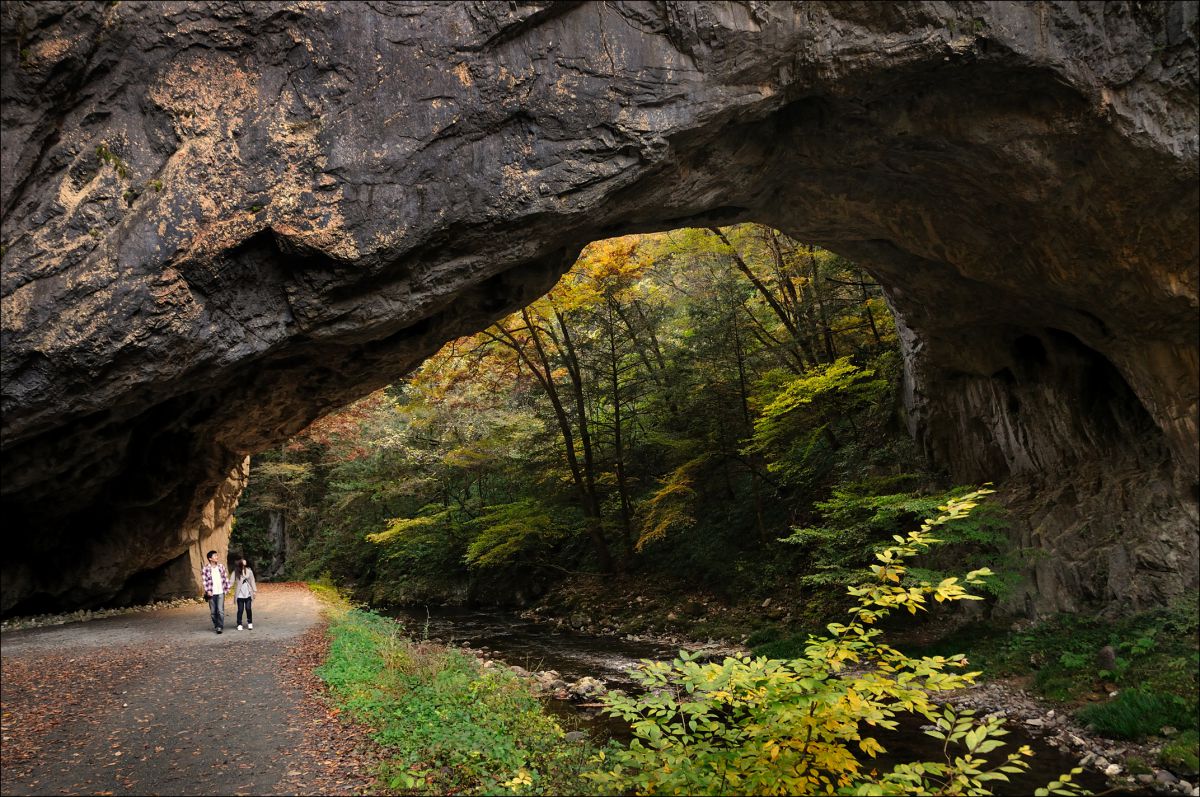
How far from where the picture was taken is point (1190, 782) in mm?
7312

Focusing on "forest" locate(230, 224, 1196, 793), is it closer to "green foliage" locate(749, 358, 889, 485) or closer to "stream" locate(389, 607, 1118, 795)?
"green foliage" locate(749, 358, 889, 485)

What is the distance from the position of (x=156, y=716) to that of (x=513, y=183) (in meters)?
Answer: 7.14

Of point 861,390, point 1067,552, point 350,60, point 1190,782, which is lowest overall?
point 1190,782

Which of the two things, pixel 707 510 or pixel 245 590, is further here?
pixel 707 510

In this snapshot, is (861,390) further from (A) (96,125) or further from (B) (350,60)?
(A) (96,125)

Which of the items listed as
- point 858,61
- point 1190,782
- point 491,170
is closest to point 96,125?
point 491,170

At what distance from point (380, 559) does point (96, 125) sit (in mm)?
22940

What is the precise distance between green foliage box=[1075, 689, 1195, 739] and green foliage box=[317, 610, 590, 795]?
642 centimetres

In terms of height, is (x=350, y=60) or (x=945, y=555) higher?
(x=350, y=60)

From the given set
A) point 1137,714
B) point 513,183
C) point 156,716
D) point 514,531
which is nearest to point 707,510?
point 514,531

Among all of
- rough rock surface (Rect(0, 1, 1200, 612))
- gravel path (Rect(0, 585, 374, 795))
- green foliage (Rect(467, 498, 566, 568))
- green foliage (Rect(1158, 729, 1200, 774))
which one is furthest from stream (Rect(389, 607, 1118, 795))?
rough rock surface (Rect(0, 1, 1200, 612))

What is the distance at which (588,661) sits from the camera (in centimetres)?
1344

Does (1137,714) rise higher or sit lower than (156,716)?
lower

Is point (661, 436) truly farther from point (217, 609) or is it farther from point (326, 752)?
point (326, 752)
